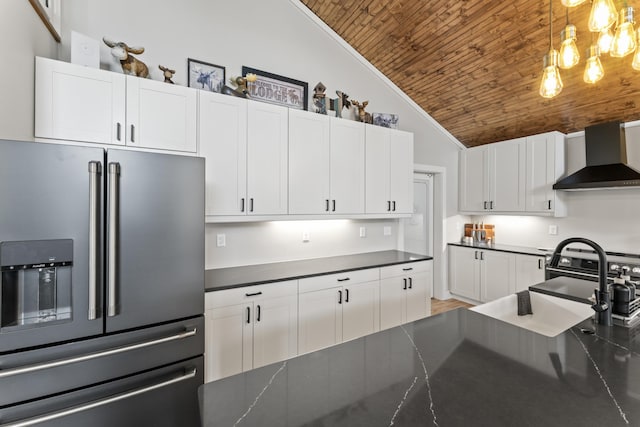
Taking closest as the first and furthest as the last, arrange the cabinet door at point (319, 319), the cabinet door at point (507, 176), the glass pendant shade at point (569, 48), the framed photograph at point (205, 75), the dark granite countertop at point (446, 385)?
the dark granite countertop at point (446, 385) < the glass pendant shade at point (569, 48) < the cabinet door at point (319, 319) < the framed photograph at point (205, 75) < the cabinet door at point (507, 176)

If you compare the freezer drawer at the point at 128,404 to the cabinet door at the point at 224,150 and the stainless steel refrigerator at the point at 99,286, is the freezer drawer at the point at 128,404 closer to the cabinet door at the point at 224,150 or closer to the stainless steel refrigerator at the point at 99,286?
the stainless steel refrigerator at the point at 99,286

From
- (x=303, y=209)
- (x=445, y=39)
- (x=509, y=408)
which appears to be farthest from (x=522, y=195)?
(x=509, y=408)

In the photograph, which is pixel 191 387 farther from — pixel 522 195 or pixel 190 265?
pixel 522 195

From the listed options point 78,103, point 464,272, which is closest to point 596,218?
point 464,272

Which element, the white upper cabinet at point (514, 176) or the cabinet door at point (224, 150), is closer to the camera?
the cabinet door at point (224, 150)

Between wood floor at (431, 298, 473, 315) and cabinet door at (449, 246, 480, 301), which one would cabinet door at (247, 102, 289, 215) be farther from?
cabinet door at (449, 246, 480, 301)

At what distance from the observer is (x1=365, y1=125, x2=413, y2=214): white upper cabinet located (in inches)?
131

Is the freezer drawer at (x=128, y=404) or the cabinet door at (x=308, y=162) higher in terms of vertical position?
the cabinet door at (x=308, y=162)

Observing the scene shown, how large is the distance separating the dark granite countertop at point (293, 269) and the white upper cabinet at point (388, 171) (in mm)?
563

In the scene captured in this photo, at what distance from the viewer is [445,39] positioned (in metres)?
3.14

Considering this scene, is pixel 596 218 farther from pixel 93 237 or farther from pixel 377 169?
pixel 93 237

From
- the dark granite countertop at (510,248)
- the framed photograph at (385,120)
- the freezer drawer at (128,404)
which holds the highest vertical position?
the framed photograph at (385,120)

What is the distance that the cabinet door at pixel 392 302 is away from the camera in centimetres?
299

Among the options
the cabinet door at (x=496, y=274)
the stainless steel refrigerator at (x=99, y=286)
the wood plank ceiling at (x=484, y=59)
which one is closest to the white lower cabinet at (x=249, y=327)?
the stainless steel refrigerator at (x=99, y=286)
